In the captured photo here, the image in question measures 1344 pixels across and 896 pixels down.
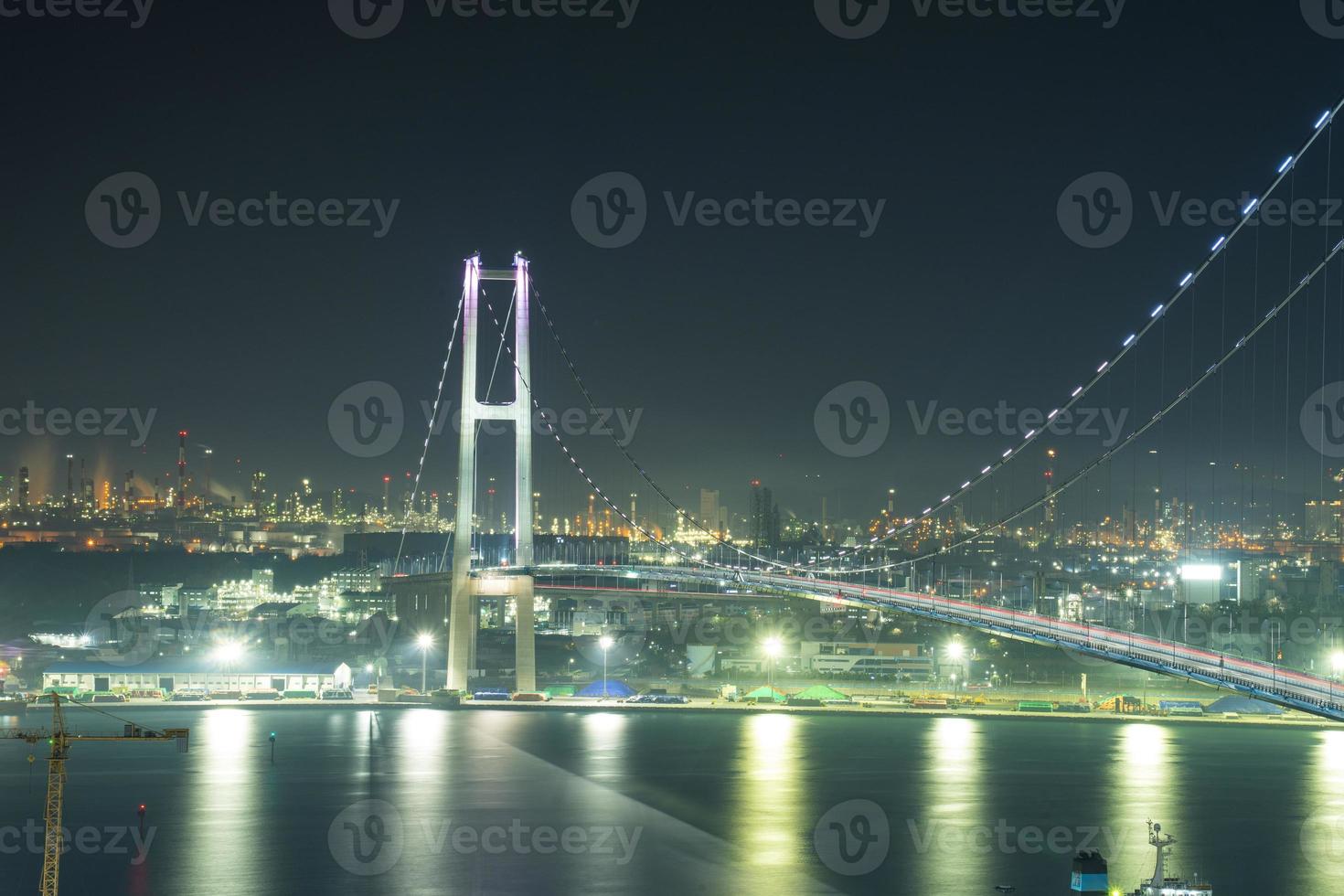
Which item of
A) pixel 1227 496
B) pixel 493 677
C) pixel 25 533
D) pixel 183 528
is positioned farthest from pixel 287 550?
pixel 493 677

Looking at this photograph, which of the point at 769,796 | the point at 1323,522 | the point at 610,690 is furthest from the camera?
the point at 1323,522

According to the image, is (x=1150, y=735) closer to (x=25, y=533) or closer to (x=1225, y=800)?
(x=1225, y=800)

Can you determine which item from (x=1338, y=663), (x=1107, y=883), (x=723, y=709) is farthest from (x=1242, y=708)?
(x=1107, y=883)

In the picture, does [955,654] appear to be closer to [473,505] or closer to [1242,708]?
[1242,708]

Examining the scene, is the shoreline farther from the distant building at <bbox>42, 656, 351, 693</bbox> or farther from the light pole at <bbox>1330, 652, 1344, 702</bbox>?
the distant building at <bbox>42, 656, 351, 693</bbox>

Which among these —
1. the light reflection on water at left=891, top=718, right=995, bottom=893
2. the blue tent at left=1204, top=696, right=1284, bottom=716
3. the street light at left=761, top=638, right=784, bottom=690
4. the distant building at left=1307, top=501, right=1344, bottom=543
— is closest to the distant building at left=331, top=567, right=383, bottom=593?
the street light at left=761, top=638, right=784, bottom=690

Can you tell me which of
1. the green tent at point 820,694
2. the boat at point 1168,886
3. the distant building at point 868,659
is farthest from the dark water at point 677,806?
the distant building at point 868,659

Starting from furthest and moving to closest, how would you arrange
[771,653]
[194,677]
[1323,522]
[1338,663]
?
[1323,522] → [771,653] → [194,677] → [1338,663]
